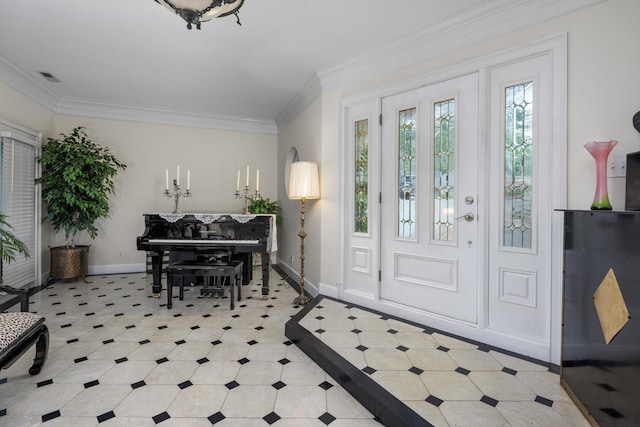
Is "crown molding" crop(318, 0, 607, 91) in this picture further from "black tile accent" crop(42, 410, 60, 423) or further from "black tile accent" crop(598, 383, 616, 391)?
"black tile accent" crop(42, 410, 60, 423)

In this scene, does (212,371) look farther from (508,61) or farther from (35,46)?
(35,46)

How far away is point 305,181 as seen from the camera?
3588 mm

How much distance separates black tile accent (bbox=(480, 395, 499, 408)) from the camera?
1.77 meters

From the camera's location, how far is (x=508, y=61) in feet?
7.78

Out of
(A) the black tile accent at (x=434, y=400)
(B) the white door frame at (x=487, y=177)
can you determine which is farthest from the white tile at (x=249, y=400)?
(B) the white door frame at (x=487, y=177)

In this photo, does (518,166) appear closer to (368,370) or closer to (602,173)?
(602,173)

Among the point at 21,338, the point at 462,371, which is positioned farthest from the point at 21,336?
the point at 462,371

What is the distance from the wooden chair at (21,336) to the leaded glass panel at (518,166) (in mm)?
3433

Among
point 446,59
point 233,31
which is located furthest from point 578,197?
point 233,31

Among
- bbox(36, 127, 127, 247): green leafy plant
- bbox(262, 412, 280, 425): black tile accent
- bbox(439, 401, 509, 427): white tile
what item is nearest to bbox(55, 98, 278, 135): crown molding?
bbox(36, 127, 127, 247): green leafy plant

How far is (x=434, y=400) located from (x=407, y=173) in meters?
1.93

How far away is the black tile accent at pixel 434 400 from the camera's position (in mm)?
1786

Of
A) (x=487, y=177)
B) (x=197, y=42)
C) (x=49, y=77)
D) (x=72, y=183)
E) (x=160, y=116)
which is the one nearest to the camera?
(x=487, y=177)

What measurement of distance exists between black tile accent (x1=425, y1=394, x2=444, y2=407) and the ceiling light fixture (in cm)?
264
